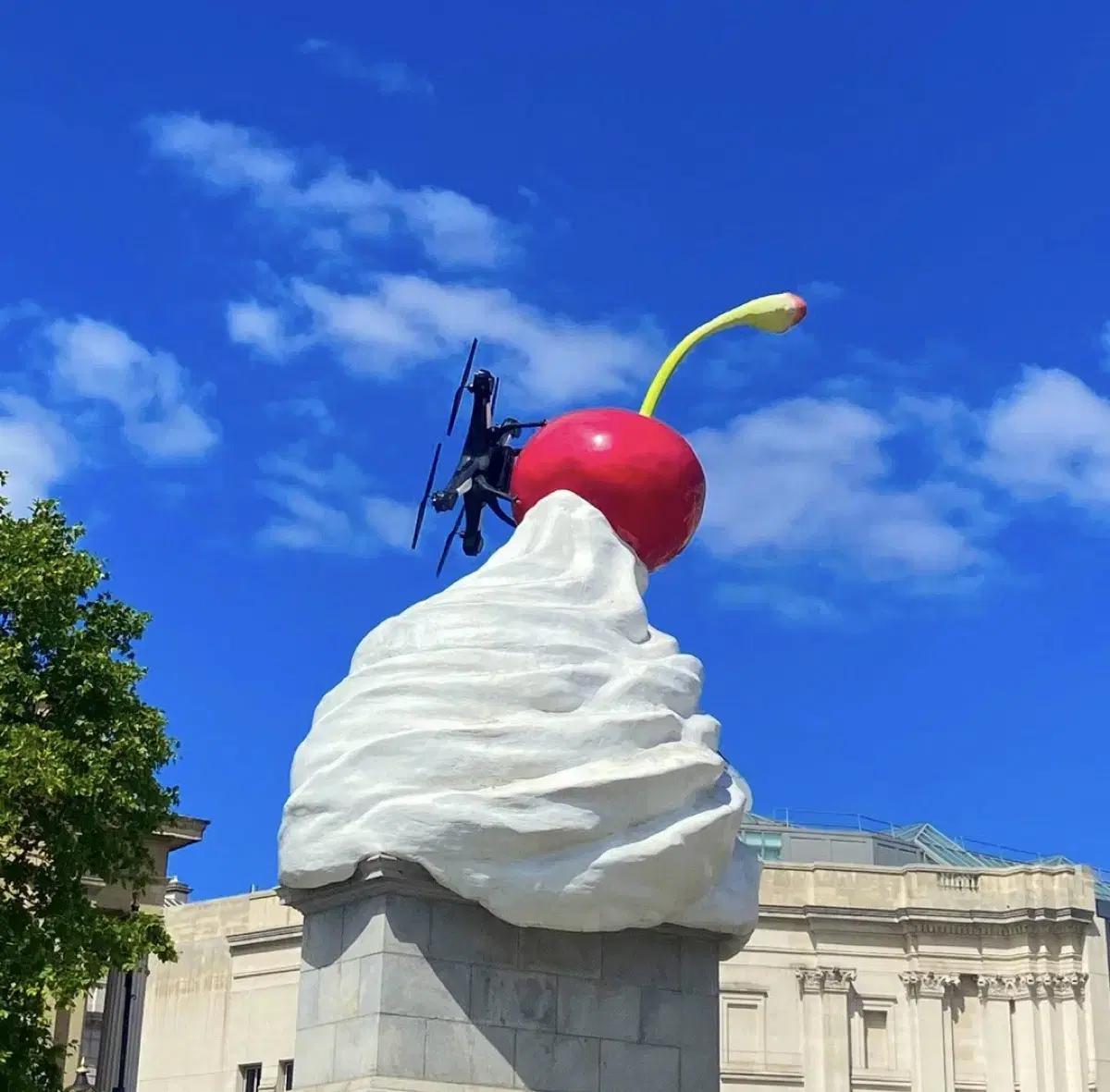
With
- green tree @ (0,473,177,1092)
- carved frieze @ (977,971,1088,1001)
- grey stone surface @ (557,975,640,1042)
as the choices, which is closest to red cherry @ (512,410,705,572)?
grey stone surface @ (557,975,640,1042)

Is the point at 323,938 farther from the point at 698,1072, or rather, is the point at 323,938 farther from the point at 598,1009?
the point at 698,1072

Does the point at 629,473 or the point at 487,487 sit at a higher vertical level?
the point at 487,487

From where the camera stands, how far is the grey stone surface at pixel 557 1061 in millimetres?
12414

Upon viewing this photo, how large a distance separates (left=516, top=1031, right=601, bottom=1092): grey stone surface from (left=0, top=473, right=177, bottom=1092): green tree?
8756mm

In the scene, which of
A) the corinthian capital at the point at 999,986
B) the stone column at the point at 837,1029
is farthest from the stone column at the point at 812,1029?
the corinthian capital at the point at 999,986

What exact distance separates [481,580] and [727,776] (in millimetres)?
2605

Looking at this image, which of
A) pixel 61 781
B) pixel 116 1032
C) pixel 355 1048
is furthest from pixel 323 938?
pixel 116 1032

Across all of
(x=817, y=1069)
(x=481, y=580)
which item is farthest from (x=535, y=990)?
(x=817, y=1069)

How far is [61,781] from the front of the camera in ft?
65.1

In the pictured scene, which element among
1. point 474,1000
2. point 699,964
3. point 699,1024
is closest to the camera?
point 474,1000

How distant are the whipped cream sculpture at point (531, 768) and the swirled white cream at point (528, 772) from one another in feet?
0.05

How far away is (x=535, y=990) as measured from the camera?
41.5 ft

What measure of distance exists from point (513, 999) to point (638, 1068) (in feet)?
3.98

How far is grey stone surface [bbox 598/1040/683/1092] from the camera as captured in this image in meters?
12.8
